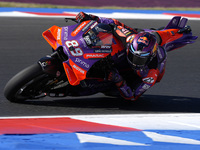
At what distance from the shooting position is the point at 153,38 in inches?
202

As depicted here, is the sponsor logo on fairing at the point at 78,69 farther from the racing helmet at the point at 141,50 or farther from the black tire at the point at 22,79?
the racing helmet at the point at 141,50

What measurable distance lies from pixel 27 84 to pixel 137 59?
4.15ft

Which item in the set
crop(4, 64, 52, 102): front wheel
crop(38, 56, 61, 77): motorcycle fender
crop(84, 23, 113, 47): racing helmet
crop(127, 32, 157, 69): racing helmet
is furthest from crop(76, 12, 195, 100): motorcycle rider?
crop(4, 64, 52, 102): front wheel

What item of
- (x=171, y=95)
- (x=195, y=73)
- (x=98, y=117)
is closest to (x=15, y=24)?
(x=195, y=73)

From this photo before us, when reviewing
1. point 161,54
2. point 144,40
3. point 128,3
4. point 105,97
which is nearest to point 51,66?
point 144,40

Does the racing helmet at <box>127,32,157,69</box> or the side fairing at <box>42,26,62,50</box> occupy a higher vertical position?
the side fairing at <box>42,26,62,50</box>

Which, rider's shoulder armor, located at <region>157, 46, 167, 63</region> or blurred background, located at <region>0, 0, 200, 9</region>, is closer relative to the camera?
rider's shoulder armor, located at <region>157, 46, 167, 63</region>

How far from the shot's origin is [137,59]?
200 inches

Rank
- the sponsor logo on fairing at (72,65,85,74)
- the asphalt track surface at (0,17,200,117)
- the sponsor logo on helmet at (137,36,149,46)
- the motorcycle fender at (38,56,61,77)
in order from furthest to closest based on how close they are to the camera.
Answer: the asphalt track surface at (0,17,200,117), the sponsor logo on helmet at (137,36,149,46), the motorcycle fender at (38,56,61,77), the sponsor logo on fairing at (72,65,85,74)

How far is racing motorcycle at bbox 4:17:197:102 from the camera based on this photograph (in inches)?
190

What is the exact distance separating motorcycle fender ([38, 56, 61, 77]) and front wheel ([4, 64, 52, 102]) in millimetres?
55

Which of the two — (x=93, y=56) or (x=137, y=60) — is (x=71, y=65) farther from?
(x=137, y=60)

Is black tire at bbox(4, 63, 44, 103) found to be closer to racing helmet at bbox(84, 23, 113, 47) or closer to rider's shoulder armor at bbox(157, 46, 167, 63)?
racing helmet at bbox(84, 23, 113, 47)

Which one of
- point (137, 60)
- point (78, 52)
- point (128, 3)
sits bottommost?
point (128, 3)
